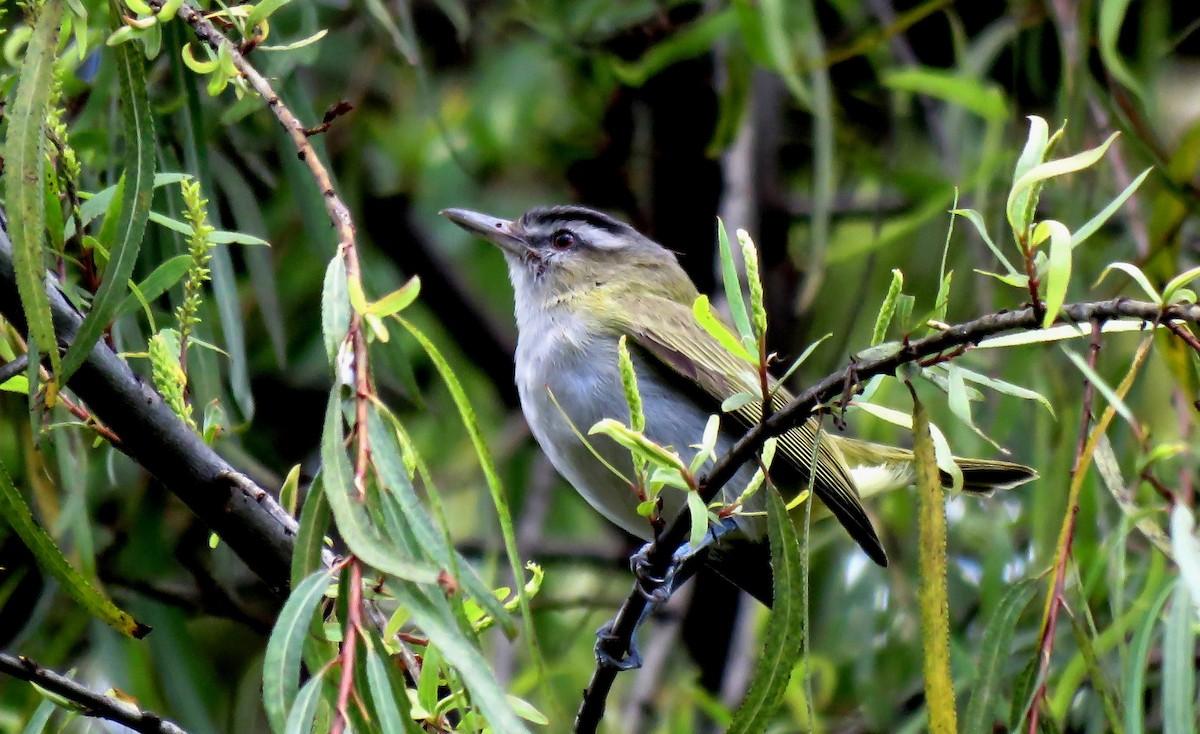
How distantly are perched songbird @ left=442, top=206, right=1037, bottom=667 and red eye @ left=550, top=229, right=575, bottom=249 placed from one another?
288mm

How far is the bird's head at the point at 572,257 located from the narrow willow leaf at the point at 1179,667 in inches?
80.6

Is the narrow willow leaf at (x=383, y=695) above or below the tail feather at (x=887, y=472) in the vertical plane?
below

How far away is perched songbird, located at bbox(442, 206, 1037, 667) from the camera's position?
117 inches

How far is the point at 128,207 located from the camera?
155 centimetres

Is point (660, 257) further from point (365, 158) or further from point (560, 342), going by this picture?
point (365, 158)

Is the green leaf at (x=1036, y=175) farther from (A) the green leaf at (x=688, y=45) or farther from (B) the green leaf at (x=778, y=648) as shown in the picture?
(A) the green leaf at (x=688, y=45)

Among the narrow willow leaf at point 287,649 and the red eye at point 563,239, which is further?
the red eye at point 563,239

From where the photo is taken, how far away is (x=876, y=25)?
462 centimetres

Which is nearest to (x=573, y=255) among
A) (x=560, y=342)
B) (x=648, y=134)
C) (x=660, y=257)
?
(x=660, y=257)

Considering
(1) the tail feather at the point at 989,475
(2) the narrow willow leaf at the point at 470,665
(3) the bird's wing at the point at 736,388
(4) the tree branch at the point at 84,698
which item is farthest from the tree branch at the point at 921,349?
(1) the tail feather at the point at 989,475

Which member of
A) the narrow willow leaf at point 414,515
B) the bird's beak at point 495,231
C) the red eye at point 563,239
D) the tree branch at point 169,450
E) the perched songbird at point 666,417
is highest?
the red eye at point 563,239

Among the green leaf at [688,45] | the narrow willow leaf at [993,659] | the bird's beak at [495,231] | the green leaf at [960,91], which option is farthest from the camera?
the green leaf at [688,45]

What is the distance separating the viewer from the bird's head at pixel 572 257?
12.2ft

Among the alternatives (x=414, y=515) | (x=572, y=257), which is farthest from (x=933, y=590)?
(x=572, y=257)
